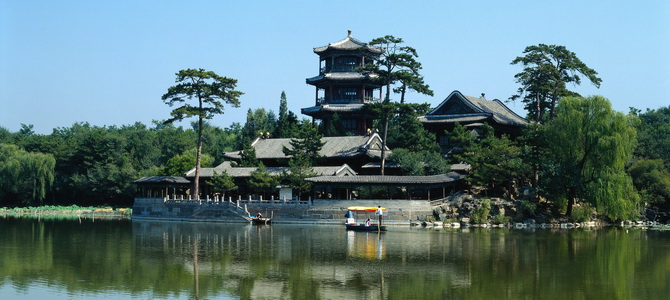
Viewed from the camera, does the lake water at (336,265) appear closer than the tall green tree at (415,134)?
Yes

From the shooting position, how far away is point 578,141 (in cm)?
4428

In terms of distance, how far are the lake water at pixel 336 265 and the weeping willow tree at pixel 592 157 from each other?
276cm

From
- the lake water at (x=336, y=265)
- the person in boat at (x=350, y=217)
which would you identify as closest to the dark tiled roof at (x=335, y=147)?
the person in boat at (x=350, y=217)

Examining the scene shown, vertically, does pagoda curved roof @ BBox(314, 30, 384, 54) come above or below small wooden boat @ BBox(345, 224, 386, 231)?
above

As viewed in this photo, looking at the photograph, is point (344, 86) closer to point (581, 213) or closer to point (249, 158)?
point (249, 158)

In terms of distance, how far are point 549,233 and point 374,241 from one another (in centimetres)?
1082

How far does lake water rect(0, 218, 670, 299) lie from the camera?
21484mm

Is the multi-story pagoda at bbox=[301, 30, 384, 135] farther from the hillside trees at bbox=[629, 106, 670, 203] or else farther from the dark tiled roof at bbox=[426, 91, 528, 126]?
the hillside trees at bbox=[629, 106, 670, 203]

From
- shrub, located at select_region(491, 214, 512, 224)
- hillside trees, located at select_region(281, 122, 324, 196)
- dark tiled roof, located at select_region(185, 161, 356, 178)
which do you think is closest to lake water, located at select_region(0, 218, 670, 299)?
shrub, located at select_region(491, 214, 512, 224)

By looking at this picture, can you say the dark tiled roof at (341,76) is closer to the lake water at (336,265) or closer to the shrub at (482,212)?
the shrub at (482,212)

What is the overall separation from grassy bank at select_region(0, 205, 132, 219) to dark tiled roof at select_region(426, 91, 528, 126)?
2596cm

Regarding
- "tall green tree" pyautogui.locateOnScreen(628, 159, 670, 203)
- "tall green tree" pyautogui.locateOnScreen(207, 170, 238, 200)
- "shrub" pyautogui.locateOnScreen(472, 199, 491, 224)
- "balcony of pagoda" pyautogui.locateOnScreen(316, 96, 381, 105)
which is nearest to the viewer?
"shrub" pyautogui.locateOnScreen(472, 199, 491, 224)

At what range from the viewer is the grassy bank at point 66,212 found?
206 ft

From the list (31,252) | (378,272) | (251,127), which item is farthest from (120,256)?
(251,127)
